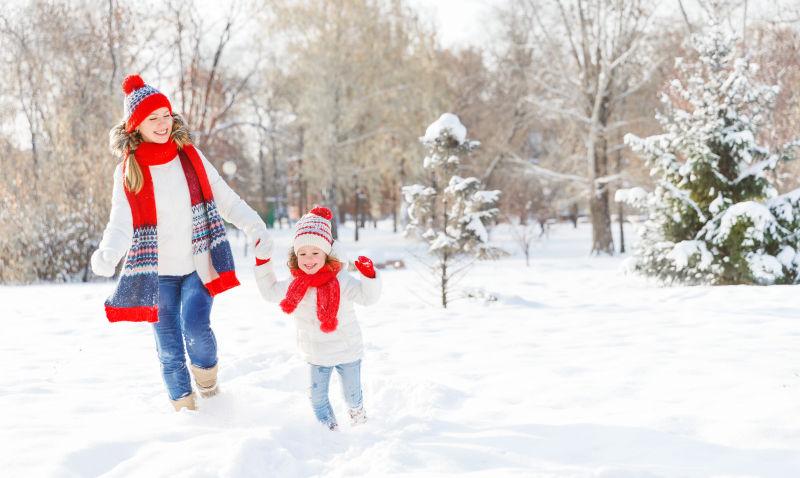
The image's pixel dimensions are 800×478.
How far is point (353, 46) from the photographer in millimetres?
23594

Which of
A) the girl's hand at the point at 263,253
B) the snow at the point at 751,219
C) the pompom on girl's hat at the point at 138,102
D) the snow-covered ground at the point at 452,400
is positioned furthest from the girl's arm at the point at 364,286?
the snow at the point at 751,219

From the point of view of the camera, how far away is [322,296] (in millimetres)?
3283

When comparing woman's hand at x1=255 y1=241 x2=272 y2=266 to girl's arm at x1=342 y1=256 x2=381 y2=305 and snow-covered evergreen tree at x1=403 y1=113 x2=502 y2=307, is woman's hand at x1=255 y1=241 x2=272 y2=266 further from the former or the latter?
snow-covered evergreen tree at x1=403 y1=113 x2=502 y2=307

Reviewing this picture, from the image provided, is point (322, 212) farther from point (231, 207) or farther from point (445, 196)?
point (445, 196)

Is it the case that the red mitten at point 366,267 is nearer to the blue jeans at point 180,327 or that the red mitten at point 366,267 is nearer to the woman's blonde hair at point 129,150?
the blue jeans at point 180,327

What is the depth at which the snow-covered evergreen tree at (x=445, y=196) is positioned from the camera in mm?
8094

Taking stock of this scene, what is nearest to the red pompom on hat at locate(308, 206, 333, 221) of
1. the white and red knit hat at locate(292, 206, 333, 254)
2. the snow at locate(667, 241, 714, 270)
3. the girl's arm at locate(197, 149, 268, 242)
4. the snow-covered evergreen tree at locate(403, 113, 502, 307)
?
the white and red knit hat at locate(292, 206, 333, 254)

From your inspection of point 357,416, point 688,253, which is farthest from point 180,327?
point 688,253

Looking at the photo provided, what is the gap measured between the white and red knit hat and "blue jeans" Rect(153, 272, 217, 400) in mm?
655

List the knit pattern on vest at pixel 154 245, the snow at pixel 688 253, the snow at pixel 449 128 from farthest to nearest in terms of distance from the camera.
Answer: the snow at pixel 688 253 → the snow at pixel 449 128 → the knit pattern on vest at pixel 154 245

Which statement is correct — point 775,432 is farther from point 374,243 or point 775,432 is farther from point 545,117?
point 374,243

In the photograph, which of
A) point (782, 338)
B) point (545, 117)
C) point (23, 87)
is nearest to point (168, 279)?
point (782, 338)

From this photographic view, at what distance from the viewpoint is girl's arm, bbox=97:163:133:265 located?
308 centimetres

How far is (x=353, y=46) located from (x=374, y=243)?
9058 millimetres
